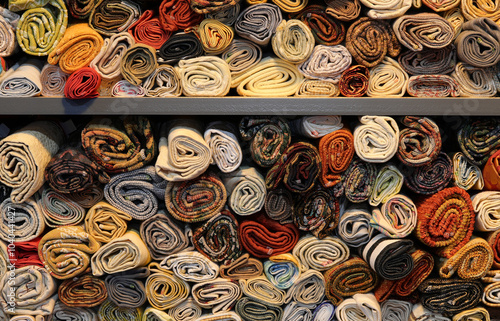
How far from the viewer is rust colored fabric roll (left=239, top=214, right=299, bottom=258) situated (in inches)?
66.7

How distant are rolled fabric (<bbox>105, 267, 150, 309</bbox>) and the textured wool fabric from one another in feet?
2.35

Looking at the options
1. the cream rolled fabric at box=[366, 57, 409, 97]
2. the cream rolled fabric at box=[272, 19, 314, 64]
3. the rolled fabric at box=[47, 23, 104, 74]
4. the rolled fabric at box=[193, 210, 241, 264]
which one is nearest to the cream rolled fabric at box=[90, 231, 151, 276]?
the rolled fabric at box=[193, 210, 241, 264]

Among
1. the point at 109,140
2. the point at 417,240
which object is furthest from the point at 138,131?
the point at 417,240

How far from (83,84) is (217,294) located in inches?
36.3

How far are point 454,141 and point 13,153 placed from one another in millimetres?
1660

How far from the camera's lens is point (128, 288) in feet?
5.70

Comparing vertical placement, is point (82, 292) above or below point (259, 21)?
below

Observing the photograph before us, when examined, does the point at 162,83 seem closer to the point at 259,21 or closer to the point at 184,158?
the point at 184,158

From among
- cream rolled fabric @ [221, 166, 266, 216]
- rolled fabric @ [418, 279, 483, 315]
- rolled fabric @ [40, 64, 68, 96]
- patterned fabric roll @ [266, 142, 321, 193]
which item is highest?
rolled fabric @ [40, 64, 68, 96]

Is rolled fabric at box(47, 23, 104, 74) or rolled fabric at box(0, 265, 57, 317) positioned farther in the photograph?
rolled fabric at box(0, 265, 57, 317)

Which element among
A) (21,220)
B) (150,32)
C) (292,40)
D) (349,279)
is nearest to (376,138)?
(292,40)

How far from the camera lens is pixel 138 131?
1636 millimetres

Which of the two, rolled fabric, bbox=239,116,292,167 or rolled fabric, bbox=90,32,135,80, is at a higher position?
rolled fabric, bbox=90,32,135,80

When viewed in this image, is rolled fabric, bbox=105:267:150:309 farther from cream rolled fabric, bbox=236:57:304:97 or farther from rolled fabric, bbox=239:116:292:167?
cream rolled fabric, bbox=236:57:304:97
